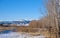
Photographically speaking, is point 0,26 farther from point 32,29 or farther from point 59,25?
point 59,25

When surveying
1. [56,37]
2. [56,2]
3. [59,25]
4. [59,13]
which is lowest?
[56,37]

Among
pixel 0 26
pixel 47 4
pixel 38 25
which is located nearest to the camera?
pixel 47 4

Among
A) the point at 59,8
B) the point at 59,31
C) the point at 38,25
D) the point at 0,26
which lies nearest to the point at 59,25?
the point at 59,31

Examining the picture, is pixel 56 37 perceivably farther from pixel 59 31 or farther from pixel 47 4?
pixel 47 4

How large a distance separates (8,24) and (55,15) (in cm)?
Result: 2142

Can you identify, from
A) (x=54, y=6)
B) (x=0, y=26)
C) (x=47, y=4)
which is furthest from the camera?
(x=0, y=26)

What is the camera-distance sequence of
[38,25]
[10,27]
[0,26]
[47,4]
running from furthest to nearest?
[10,27] → [0,26] → [38,25] → [47,4]

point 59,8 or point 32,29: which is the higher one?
point 59,8

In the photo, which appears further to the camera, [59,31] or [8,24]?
[8,24]

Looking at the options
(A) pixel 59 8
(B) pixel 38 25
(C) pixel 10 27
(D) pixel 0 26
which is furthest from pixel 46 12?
(C) pixel 10 27

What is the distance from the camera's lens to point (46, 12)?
13.3 m

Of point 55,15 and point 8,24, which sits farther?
point 8,24

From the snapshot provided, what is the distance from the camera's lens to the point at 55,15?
11.1 m

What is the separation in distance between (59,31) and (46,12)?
2.47 m
